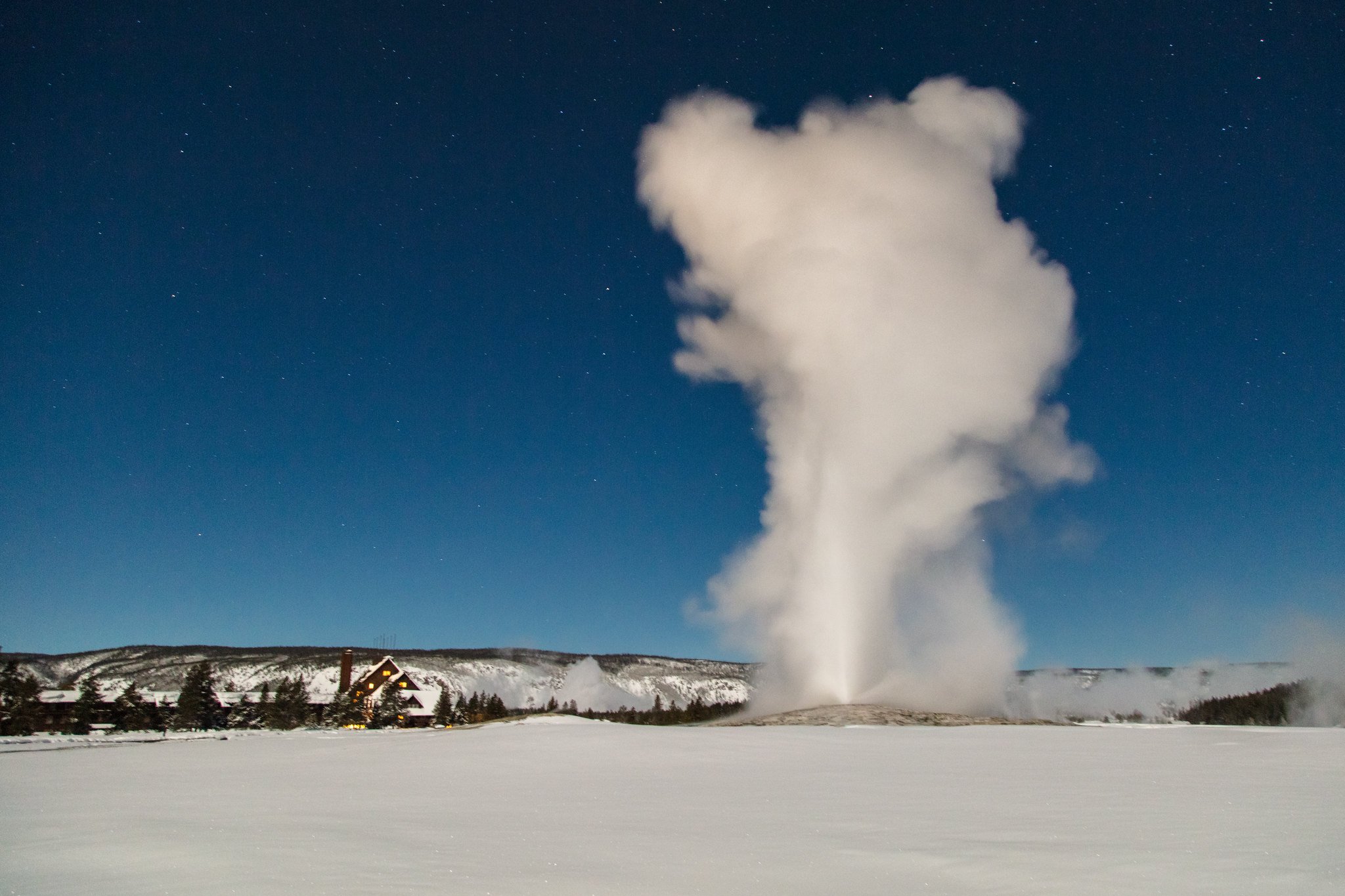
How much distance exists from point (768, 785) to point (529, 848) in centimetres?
587

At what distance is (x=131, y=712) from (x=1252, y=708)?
437ft

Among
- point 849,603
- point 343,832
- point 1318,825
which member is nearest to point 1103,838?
point 1318,825

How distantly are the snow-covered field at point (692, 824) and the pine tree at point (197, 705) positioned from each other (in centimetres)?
6003

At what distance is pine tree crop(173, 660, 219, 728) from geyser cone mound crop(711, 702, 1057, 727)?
5641 cm

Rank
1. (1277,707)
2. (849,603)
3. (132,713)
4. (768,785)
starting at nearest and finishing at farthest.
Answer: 1. (768,785)
2. (849,603)
3. (132,713)
4. (1277,707)

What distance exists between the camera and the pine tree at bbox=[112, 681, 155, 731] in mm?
62156

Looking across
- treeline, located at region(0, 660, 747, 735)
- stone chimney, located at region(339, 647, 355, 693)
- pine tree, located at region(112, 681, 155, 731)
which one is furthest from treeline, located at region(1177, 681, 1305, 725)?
pine tree, located at region(112, 681, 155, 731)

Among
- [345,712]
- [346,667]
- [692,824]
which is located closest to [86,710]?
[345,712]

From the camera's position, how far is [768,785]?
1209 centimetres

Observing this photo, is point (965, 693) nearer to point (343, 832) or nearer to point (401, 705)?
point (343, 832)

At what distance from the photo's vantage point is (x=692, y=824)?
28.2 feet

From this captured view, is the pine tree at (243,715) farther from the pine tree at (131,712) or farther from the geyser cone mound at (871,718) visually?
the geyser cone mound at (871,718)

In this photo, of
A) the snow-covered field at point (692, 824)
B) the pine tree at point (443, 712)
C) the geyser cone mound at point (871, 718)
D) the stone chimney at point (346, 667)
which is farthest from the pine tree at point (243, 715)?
the snow-covered field at point (692, 824)

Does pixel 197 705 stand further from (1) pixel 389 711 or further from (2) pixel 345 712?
(1) pixel 389 711
